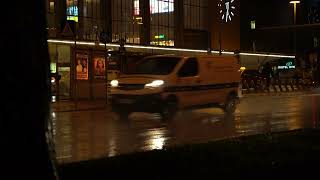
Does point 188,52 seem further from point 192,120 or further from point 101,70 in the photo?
point 192,120

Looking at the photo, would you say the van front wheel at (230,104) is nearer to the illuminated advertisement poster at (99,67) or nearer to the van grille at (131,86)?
the van grille at (131,86)

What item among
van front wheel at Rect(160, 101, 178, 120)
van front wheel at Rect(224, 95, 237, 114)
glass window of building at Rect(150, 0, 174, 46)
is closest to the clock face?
glass window of building at Rect(150, 0, 174, 46)

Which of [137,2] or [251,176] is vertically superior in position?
[137,2]

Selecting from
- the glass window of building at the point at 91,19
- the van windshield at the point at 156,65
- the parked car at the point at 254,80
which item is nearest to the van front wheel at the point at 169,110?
the van windshield at the point at 156,65

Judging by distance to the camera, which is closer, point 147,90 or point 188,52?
point 147,90

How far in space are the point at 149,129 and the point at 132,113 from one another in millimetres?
2333

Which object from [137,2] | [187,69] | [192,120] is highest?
[137,2]

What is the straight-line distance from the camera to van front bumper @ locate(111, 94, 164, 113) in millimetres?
19234

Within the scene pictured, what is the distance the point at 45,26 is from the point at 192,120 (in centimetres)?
1630

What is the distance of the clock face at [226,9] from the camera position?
69625 mm

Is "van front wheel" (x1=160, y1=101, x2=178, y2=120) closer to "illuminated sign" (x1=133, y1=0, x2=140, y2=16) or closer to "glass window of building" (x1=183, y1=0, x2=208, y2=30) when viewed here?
"illuminated sign" (x1=133, y1=0, x2=140, y2=16)

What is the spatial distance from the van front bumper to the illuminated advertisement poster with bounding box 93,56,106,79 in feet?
30.4

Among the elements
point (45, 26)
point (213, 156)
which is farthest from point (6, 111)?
point (213, 156)

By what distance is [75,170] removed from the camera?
27.5ft
